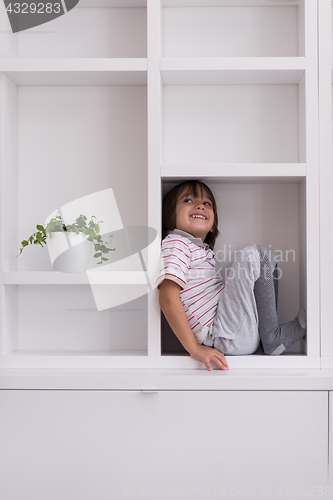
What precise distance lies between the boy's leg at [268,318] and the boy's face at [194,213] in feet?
0.68

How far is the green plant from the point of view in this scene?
125 cm

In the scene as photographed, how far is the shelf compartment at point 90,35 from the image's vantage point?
1388mm

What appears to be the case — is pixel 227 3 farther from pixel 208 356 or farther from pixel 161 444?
pixel 161 444

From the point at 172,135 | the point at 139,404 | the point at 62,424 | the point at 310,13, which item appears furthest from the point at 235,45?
the point at 62,424

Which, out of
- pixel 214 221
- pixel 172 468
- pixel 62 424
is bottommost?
pixel 172 468

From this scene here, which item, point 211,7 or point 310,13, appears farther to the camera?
point 211,7

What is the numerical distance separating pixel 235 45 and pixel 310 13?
257mm

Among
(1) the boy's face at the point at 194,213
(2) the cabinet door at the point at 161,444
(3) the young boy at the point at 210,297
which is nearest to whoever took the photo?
(2) the cabinet door at the point at 161,444

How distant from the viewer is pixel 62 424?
1102mm

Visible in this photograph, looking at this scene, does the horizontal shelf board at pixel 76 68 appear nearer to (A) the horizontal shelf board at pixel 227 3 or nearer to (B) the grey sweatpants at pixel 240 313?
(A) the horizontal shelf board at pixel 227 3

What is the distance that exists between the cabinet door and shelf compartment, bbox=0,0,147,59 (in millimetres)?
1097

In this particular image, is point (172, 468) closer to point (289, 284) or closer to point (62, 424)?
point (62, 424)

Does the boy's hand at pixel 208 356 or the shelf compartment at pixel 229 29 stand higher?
the shelf compartment at pixel 229 29

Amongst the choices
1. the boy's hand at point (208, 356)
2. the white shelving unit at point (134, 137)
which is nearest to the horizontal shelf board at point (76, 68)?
the white shelving unit at point (134, 137)
